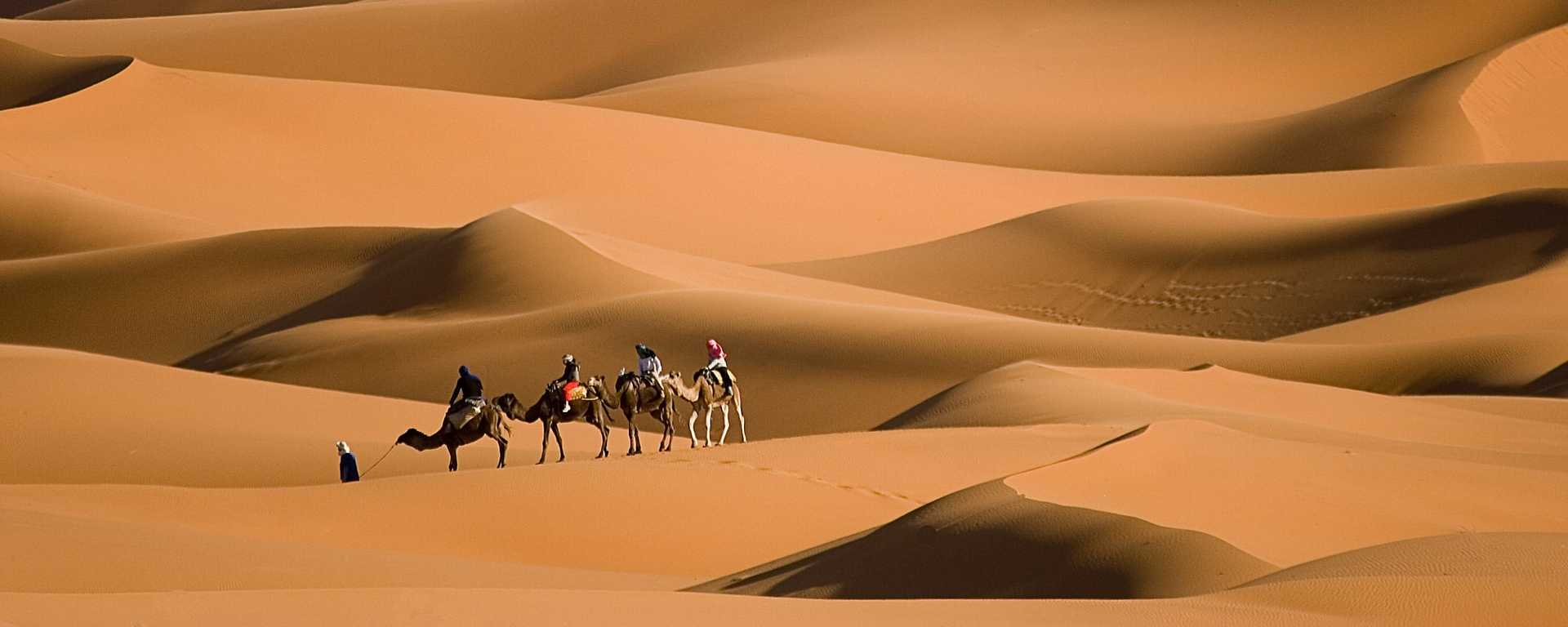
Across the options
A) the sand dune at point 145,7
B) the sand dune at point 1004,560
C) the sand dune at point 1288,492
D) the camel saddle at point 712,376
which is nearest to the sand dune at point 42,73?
the camel saddle at point 712,376

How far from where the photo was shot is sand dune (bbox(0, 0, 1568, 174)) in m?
48.0

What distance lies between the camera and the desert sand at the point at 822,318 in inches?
393

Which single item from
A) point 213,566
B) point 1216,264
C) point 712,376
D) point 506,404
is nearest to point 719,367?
point 712,376

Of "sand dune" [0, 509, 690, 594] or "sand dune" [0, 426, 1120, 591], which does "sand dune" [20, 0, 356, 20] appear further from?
"sand dune" [0, 509, 690, 594]

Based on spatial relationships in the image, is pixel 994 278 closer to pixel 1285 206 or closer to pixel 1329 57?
pixel 1285 206

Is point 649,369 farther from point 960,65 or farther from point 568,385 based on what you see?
point 960,65

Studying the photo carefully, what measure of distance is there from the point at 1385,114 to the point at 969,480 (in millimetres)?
33518

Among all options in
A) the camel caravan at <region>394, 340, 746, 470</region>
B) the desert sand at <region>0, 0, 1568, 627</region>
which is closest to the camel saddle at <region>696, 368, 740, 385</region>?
the camel caravan at <region>394, 340, 746, 470</region>

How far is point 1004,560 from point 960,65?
50897 mm

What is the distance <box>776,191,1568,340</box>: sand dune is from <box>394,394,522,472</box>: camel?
14717mm

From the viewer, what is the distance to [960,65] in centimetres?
5994

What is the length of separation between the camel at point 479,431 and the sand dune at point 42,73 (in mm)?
28487

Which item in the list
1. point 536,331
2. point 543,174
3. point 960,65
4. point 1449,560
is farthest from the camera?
point 960,65

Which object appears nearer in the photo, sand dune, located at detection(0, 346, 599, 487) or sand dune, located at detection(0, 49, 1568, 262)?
sand dune, located at detection(0, 346, 599, 487)
